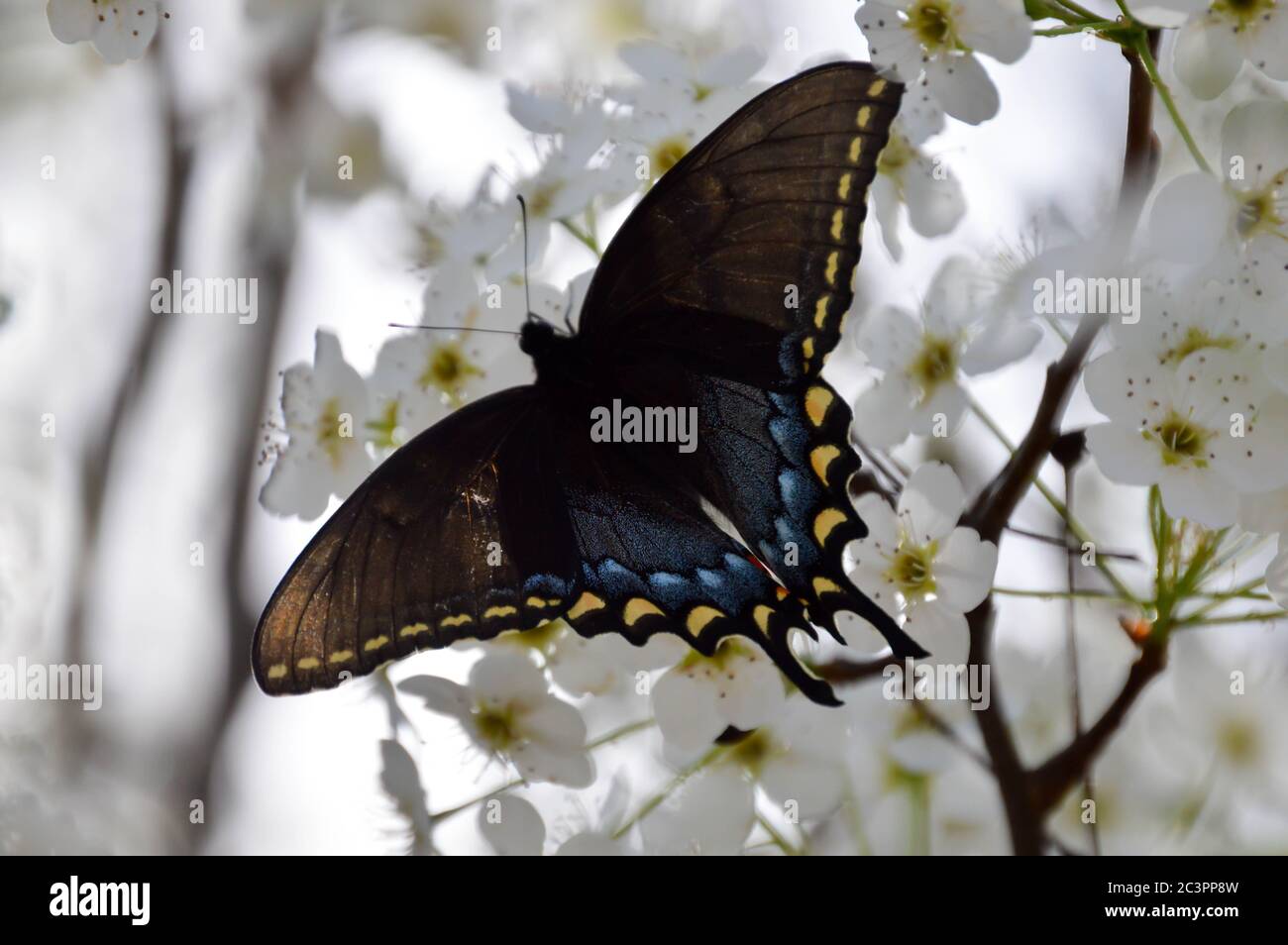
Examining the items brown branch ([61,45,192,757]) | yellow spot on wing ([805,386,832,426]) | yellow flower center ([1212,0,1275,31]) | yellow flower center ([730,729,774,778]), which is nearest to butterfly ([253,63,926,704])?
yellow spot on wing ([805,386,832,426])

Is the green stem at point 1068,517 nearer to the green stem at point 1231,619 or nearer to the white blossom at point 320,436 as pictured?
the green stem at point 1231,619

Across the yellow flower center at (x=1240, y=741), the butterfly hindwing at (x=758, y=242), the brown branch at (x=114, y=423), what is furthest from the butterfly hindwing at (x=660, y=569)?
the brown branch at (x=114, y=423)

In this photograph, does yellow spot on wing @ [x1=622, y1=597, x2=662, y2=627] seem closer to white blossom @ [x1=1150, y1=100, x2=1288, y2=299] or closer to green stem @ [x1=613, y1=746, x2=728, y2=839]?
green stem @ [x1=613, y1=746, x2=728, y2=839]

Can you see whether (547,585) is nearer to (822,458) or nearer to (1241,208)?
(822,458)

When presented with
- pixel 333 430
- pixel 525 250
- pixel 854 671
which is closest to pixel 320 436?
pixel 333 430
